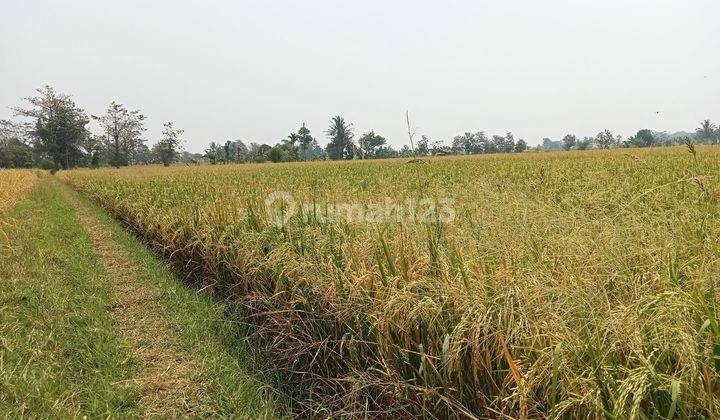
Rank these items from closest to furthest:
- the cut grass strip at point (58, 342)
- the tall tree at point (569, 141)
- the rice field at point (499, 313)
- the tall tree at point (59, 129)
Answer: the rice field at point (499, 313) → the cut grass strip at point (58, 342) → the tall tree at point (59, 129) → the tall tree at point (569, 141)

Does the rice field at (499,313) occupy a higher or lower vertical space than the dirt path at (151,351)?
higher

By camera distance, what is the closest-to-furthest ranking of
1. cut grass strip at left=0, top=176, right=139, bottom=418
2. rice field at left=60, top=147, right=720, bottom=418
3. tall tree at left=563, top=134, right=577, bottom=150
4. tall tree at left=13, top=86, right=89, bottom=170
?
rice field at left=60, top=147, right=720, bottom=418, cut grass strip at left=0, top=176, right=139, bottom=418, tall tree at left=13, top=86, right=89, bottom=170, tall tree at left=563, top=134, right=577, bottom=150

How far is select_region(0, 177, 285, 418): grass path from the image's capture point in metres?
2.55

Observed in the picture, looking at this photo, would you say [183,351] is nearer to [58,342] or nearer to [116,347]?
[116,347]

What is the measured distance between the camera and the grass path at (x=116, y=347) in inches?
101

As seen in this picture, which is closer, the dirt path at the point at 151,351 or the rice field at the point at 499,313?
the rice field at the point at 499,313

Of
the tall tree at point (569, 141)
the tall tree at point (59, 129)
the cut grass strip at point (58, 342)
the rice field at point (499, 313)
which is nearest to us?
the rice field at point (499, 313)

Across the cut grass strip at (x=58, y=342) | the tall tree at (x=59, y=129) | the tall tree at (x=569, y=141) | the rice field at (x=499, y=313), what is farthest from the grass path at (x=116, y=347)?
the tall tree at (x=569, y=141)

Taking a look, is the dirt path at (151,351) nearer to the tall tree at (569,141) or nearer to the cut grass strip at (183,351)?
the cut grass strip at (183,351)

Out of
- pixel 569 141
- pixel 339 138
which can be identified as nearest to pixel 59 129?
pixel 339 138

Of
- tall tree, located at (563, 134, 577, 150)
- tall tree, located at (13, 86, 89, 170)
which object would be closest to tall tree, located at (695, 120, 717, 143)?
tall tree, located at (563, 134, 577, 150)

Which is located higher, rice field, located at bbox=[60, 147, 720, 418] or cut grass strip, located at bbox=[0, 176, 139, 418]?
rice field, located at bbox=[60, 147, 720, 418]

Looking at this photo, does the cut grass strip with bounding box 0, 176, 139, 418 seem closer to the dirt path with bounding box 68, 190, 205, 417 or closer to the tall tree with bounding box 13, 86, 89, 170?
the dirt path with bounding box 68, 190, 205, 417

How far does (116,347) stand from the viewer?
3305mm
